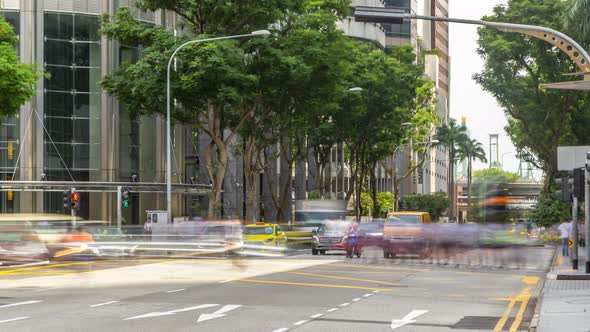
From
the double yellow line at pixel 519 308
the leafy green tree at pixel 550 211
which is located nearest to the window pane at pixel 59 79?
the leafy green tree at pixel 550 211

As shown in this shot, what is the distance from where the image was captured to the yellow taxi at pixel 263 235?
43172mm

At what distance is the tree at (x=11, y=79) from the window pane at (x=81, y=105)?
19338 millimetres

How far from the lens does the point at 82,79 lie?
5888 centimetres

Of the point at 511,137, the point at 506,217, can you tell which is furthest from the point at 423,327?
the point at 511,137

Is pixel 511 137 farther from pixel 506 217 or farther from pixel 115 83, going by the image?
pixel 115 83

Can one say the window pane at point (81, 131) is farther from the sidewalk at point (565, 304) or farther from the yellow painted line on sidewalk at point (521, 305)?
the yellow painted line on sidewalk at point (521, 305)

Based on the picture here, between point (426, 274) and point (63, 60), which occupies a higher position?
point (63, 60)

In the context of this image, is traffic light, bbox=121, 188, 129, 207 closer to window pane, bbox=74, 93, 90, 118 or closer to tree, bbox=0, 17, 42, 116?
tree, bbox=0, 17, 42, 116

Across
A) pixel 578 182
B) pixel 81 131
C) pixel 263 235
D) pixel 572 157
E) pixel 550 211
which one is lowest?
pixel 263 235

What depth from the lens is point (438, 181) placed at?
186 meters

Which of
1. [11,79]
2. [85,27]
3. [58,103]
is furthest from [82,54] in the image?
[11,79]

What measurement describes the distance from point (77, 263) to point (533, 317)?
22048 mm

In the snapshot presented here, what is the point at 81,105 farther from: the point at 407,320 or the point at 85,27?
the point at 407,320

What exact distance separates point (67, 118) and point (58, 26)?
5.43 meters
